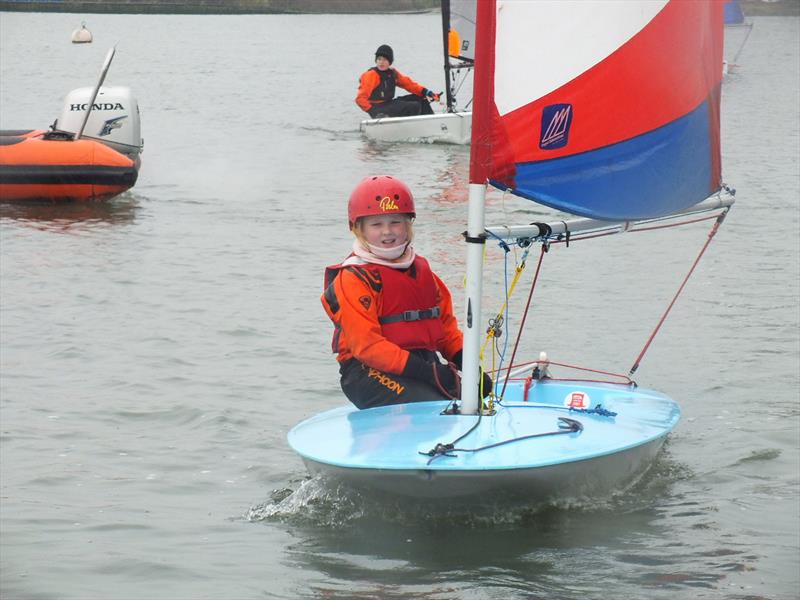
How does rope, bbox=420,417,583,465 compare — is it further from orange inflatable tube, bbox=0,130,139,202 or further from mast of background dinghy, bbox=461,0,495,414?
orange inflatable tube, bbox=0,130,139,202

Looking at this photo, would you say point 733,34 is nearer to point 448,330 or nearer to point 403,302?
point 448,330

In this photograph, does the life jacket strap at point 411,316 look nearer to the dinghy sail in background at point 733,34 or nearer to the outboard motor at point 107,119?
the outboard motor at point 107,119

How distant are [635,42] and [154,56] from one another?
36.7 m

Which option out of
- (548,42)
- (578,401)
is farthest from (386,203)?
(578,401)

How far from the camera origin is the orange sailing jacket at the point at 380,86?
18141 mm

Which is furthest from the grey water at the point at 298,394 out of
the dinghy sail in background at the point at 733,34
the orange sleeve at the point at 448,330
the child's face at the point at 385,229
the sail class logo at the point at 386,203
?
the dinghy sail in background at the point at 733,34

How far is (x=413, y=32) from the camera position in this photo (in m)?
57.8

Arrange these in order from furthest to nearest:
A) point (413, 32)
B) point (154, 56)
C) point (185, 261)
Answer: point (413, 32), point (154, 56), point (185, 261)

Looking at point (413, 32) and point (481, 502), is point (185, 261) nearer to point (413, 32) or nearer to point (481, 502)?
point (481, 502)

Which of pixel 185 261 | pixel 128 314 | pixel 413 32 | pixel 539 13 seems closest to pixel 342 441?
pixel 539 13

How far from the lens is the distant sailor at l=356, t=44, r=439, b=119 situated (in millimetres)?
18172

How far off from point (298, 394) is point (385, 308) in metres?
2.06

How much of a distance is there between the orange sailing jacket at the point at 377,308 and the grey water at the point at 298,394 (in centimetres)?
55

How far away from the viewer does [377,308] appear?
16.3ft
